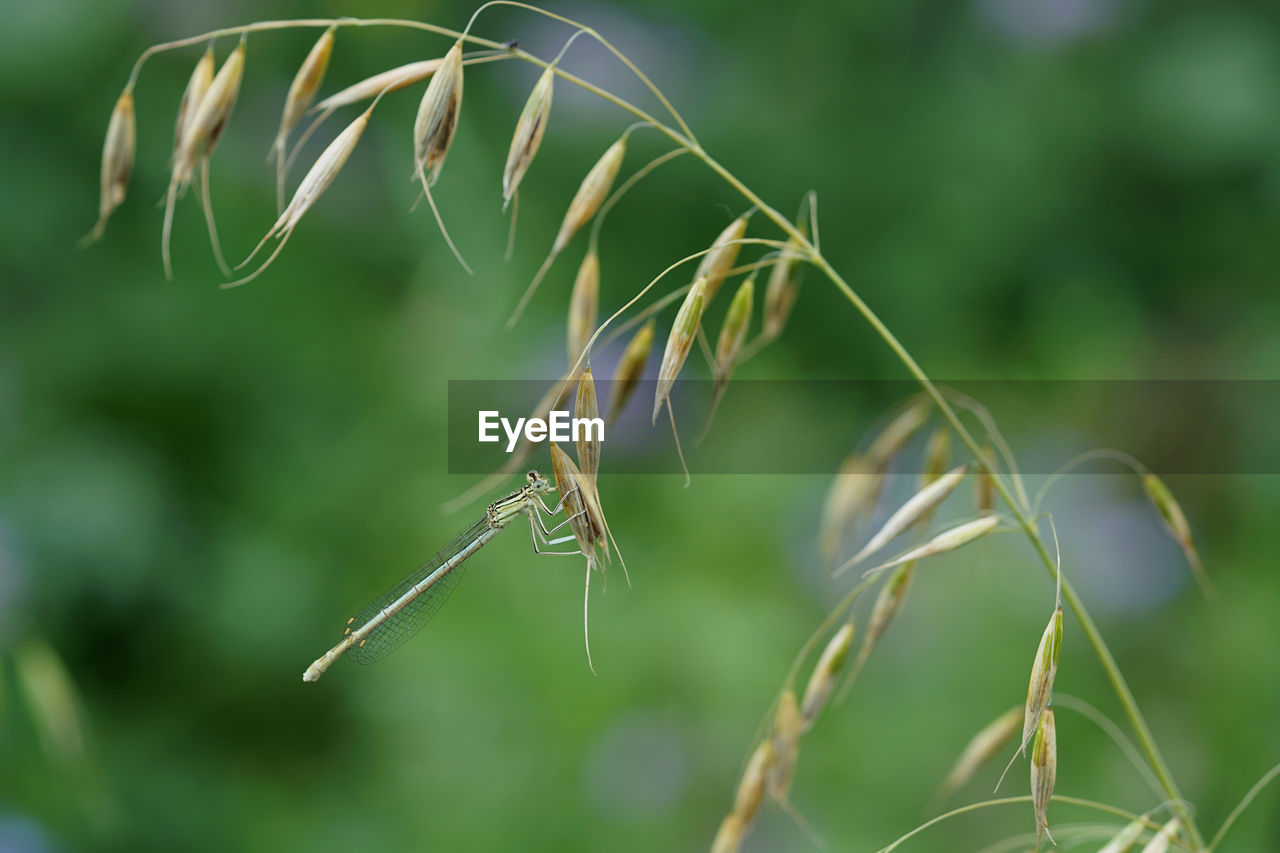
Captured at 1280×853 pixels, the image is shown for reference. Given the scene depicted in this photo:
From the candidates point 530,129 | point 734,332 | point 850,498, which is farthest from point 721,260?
point 850,498

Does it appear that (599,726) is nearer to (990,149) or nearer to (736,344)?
(736,344)

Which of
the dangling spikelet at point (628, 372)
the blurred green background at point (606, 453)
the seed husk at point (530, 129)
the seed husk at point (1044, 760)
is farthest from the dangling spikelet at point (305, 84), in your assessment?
the blurred green background at point (606, 453)

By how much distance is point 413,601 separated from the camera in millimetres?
944

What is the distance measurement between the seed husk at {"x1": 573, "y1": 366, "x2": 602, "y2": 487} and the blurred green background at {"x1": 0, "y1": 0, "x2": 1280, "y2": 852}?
2.75 ft

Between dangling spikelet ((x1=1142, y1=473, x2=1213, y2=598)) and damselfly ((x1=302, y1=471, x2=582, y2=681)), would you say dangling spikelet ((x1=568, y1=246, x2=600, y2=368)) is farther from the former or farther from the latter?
dangling spikelet ((x1=1142, y1=473, x2=1213, y2=598))

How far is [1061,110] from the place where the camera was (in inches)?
85.1

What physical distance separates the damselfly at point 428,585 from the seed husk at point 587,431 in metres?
0.15

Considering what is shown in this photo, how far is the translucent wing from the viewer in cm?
90

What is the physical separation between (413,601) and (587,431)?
0.41m

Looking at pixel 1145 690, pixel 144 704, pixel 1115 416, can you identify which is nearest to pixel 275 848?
pixel 144 704

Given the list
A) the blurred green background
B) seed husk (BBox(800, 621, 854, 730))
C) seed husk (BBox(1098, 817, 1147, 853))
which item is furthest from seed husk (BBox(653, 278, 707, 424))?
the blurred green background

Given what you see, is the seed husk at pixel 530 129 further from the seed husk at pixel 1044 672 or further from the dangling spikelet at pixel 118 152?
the seed husk at pixel 1044 672

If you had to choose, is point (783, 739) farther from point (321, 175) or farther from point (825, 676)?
point (321, 175)

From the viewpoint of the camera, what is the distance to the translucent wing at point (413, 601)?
2.96 ft
